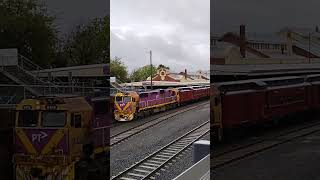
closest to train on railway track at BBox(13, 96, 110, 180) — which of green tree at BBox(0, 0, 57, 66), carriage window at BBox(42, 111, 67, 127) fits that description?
carriage window at BBox(42, 111, 67, 127)

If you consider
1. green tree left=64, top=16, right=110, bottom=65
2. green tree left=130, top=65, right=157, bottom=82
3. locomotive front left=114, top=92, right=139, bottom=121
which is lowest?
locomotive front left=114, top=92, right=139, bottom=121

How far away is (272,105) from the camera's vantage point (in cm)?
206

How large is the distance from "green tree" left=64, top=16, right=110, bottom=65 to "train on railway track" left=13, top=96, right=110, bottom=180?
0.67 feet

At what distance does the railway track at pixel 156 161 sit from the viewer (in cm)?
195

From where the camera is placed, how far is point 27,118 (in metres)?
1.87

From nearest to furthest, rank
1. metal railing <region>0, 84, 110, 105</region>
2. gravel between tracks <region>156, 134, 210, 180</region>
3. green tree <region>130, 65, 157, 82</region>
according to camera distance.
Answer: metal railing <region>0, 84, 110, 105</region>, green tree <region>130, 65, 157, 82</region>, gravel between tracks <region>156, 134, 210, 180</region>

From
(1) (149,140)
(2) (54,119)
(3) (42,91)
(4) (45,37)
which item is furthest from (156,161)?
(4) (45,37)

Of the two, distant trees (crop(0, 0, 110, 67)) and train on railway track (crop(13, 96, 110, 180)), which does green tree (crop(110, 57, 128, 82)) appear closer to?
distant trees (crop(0, 0, 110, 67))

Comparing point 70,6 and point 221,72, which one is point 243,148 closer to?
point 221,72

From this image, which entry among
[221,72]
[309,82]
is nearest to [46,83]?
[221,72]

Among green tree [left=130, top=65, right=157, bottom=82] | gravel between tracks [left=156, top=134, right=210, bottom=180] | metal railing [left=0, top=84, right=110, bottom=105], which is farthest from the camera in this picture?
gravel between tracks [left=156, top=134, right=210, bottom=180]

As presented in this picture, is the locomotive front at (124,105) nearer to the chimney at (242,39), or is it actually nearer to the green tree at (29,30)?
the green tree at (29,30)

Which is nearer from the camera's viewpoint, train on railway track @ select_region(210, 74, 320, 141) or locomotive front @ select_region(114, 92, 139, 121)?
train on railway track @ select_region(210, 74, 320, 141)

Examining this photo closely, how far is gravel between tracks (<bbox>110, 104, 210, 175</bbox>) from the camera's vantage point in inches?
77.2
